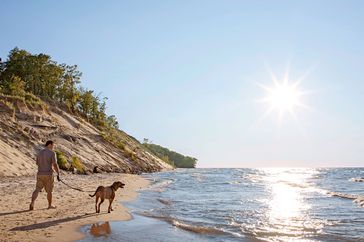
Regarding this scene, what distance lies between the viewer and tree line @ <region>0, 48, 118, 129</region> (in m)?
64.9

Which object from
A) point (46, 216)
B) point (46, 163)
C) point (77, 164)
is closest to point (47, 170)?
point (46, 163)

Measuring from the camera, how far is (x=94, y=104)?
68438 mm

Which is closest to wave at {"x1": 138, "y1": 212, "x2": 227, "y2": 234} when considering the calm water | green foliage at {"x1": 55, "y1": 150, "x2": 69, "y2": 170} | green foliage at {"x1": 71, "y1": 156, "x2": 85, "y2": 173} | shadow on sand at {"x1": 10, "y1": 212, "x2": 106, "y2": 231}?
the calm water

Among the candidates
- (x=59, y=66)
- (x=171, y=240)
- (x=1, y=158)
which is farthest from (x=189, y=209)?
(x=59, y=66)

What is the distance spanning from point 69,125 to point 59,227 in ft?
133

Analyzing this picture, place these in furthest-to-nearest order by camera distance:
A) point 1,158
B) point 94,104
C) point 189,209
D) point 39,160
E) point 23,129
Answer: point 94,104
point 23,129
point 1,158
point 189,209
point 39,160

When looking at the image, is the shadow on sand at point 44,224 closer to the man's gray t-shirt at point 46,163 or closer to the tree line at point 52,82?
the man's gray t-shirt at point 46,163

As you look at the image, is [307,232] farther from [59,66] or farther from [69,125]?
[59,66]

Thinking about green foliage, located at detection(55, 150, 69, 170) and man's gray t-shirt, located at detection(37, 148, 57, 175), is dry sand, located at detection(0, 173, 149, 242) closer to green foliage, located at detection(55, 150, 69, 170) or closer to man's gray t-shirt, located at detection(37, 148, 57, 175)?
man's gray t-shirt, located at detection(37, 148, 57, 175)

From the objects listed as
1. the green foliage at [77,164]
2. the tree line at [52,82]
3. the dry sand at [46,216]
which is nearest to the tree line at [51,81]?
the tree line at [52,82]

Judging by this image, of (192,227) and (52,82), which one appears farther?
(52,82)

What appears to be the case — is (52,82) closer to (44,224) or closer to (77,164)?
(77,164)

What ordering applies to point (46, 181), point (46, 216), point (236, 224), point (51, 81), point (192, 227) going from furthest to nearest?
point (51, 81)
point (236, 224)
point (46, 181)
point (192, 227)
point (46, 216)

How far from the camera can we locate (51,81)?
66125mm
